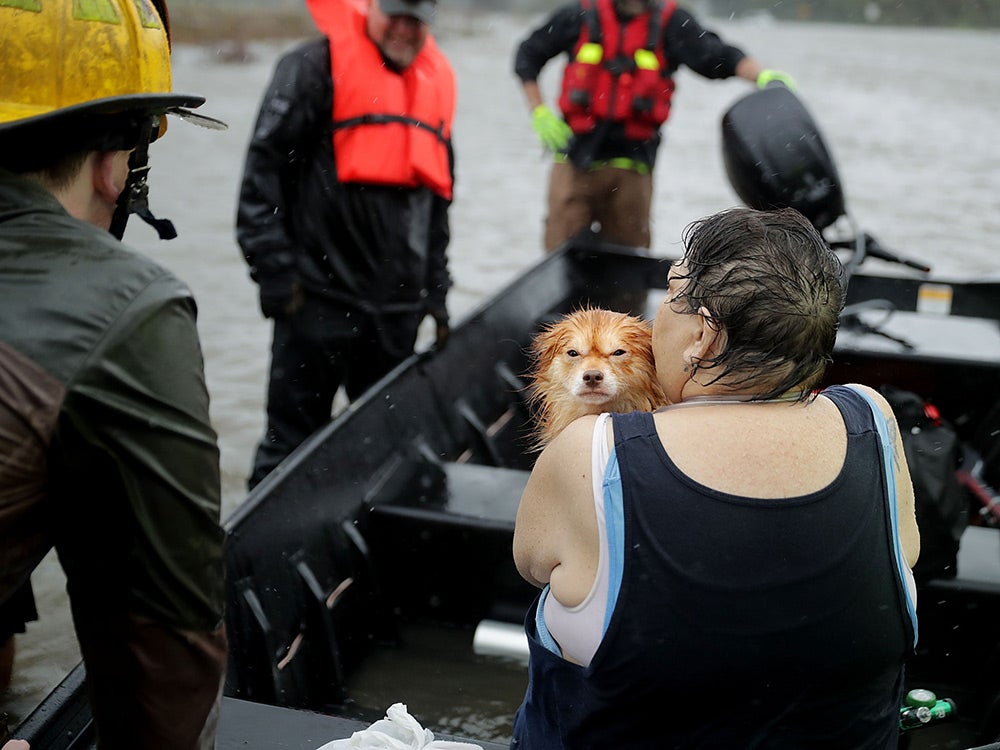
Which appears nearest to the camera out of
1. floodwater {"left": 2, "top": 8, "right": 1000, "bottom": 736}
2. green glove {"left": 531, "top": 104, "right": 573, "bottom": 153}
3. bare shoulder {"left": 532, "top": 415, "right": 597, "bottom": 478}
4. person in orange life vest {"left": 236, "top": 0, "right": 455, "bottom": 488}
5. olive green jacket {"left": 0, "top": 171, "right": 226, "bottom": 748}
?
olive green jacket {"left": 0, "top": 171, "right": 226, "bottom": 748}

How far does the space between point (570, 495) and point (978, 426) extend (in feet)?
11.8

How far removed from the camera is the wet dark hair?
1656mm

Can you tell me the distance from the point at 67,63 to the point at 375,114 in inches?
119

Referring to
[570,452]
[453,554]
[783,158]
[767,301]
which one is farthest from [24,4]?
[783,158]

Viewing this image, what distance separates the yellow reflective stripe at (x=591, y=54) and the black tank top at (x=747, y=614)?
17.6 ft

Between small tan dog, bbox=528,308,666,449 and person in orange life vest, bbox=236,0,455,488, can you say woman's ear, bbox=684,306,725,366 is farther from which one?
person in orange life vest, bbox=236,0,455,488

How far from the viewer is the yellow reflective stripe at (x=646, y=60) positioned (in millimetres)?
6633

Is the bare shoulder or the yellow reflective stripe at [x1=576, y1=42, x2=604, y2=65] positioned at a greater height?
the yellow reflective stripe at [x1=576, y1=42, x2=604, y2=65]

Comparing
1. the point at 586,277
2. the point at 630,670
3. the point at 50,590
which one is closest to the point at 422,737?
the point at 630,670

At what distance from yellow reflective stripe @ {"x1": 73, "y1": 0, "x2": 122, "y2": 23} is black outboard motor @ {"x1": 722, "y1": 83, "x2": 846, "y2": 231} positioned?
3.68 m

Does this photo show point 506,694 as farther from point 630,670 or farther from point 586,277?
point 586,277

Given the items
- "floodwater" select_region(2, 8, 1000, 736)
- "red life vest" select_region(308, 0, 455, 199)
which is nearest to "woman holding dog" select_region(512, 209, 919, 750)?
"floodwater" select_region(2, 8, 1000, 736)

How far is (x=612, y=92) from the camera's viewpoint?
6.68 m

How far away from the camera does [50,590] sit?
469cm
